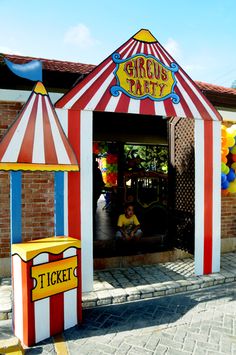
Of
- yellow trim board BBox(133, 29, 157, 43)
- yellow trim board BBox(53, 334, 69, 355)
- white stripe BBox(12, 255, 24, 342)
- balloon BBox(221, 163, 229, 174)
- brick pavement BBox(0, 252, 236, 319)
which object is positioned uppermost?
yellow trim board BBox(133, 29, 157, 43)

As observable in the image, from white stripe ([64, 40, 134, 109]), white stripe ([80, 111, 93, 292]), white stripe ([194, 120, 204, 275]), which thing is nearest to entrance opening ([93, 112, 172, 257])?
white stripe ([194, 120, 204, 275])

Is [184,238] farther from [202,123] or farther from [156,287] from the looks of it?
[202,123]

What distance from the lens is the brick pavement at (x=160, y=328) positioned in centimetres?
324

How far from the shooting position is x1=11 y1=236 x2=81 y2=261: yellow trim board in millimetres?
3348

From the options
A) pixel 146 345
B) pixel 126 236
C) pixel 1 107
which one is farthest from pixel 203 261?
pixel 1 107

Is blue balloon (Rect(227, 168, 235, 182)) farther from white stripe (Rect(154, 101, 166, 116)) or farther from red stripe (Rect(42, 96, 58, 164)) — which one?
red stripe (Rect(42, 96, 58, 164))

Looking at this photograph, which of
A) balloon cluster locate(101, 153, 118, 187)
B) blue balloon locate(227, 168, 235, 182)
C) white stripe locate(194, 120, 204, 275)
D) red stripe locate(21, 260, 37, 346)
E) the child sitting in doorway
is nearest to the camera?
red stripe locate(21, 260, 37, 346)

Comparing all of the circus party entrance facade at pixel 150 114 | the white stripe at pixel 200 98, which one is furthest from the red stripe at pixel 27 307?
the white stripe at pixel 200 98

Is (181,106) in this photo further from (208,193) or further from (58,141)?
(58,141)

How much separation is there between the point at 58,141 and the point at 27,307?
2005 mm

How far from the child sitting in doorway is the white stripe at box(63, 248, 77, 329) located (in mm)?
2261

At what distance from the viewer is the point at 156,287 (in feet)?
15.6

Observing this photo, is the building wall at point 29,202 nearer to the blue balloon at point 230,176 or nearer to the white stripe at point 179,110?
the white stripe at point 179,110

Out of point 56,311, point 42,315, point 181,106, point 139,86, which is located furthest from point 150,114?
point 42,315
